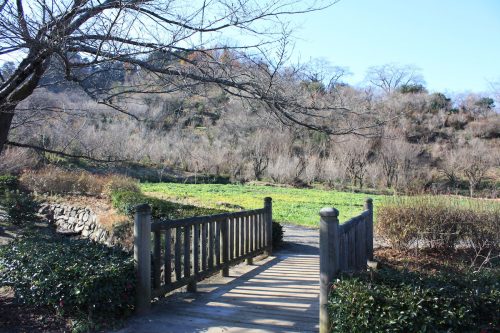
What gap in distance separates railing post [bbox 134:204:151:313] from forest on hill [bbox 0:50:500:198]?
1.77 m

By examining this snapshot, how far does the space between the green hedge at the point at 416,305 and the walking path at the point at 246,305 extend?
32.0 inches

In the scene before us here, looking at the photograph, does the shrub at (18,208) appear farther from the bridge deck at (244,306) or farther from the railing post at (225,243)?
the railing post at (225,243)

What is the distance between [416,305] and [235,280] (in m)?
3.69

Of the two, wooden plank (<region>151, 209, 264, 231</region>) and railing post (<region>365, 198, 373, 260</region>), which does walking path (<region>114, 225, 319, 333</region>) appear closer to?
wooden plank (<region>151, 209, 264, 231</region>)

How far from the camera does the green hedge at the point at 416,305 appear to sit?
12.5ft

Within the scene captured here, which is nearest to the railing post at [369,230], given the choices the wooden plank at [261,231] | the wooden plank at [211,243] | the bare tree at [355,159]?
the wooden plank at [261,231]

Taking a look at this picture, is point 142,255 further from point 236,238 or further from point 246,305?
point 236,238

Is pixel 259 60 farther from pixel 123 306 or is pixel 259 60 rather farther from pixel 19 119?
pixel 19 119

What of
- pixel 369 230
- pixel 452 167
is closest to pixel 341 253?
pixel 369 230

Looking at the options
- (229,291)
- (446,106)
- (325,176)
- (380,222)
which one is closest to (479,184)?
(325,176)

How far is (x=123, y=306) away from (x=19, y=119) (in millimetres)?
4054

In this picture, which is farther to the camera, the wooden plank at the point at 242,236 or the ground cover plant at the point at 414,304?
the wooden plank at the point at 242,236

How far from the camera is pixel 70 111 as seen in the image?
7227 mm

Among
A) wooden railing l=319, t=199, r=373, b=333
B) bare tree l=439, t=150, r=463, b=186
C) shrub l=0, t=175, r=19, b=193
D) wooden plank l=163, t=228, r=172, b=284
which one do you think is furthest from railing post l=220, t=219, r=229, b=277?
bare tree l=439, t=150, r=463, b=186
